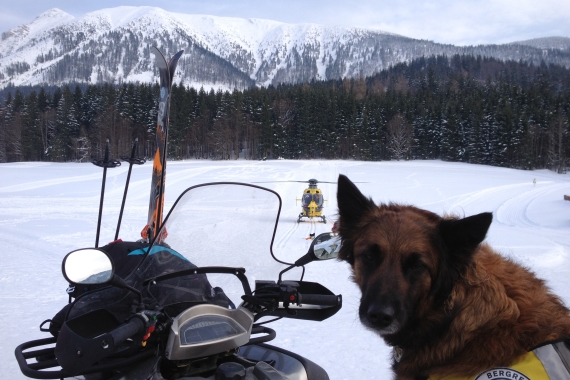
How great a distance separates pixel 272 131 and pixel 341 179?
71.1 m

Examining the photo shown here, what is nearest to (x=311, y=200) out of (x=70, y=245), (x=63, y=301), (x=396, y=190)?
(x=70, y=245)

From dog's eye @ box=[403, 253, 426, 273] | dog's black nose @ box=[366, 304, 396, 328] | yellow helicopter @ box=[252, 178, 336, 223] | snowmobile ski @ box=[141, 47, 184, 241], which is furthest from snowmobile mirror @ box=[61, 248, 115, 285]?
yellow helicopter @ box=[252, 178, 336, 223]

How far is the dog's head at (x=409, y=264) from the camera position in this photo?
6.70 feet

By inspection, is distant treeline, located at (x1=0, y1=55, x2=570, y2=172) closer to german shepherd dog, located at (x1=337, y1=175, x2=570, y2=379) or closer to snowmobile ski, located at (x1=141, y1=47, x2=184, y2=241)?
snowmobile ski, located at (x1=141, y1=47, x2=184, y2=241)

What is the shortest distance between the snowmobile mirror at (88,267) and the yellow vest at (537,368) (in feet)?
5.71

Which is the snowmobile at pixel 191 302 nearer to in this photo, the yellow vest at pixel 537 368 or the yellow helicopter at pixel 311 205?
the yellow vest at pixel 537 368

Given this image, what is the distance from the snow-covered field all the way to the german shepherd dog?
0.61 meters

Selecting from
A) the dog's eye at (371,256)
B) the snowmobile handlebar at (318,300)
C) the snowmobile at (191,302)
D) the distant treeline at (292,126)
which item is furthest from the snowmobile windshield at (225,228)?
the distant treeline at (292,126)

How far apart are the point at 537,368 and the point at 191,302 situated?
1.63m

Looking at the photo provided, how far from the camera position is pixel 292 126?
77125 mm

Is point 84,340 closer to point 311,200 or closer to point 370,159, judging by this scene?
point 311,200

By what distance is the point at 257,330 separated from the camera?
2520 millimetres

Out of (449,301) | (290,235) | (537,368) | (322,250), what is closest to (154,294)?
(322,250)

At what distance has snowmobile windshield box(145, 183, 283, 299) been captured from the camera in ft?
7.98
